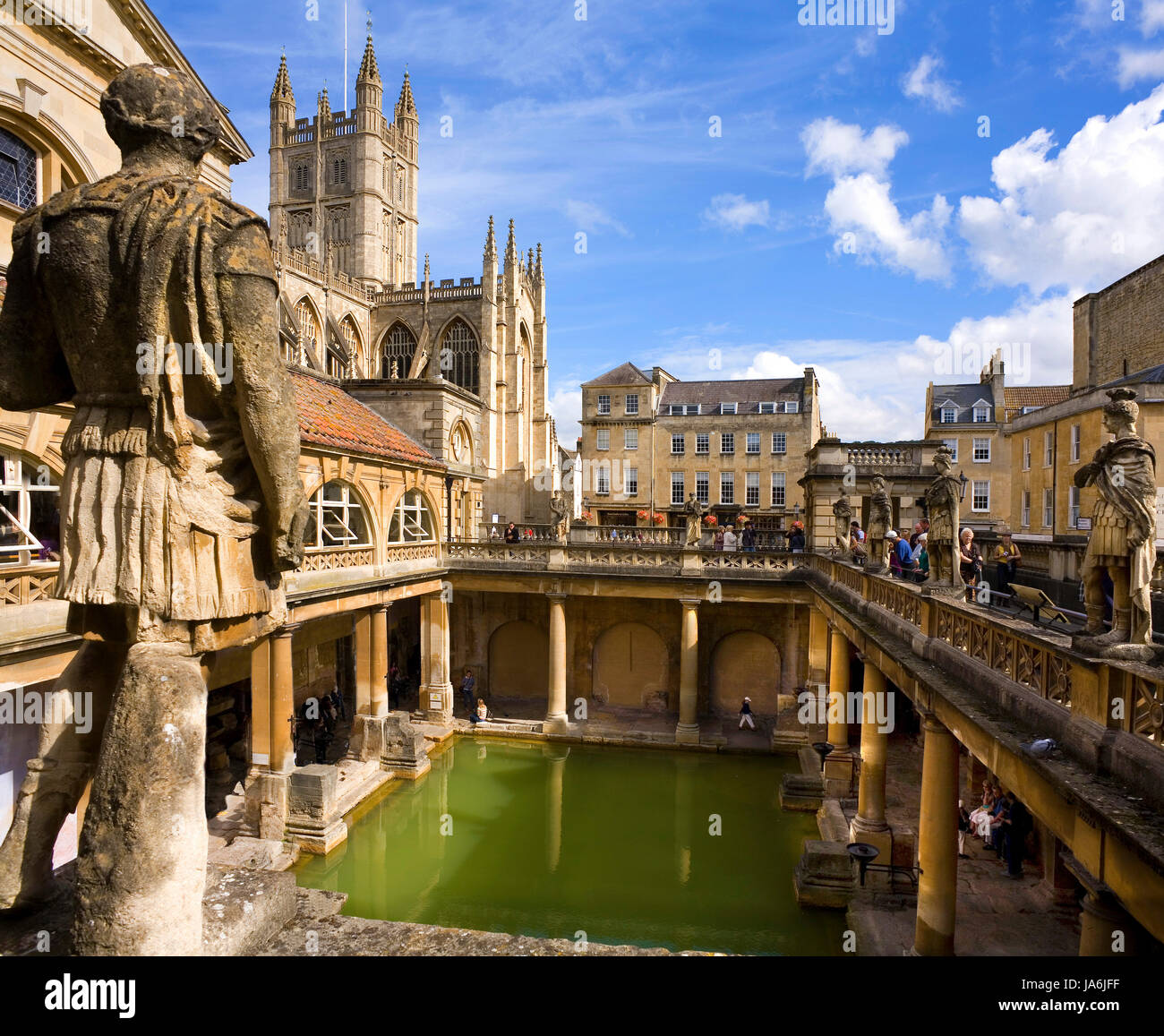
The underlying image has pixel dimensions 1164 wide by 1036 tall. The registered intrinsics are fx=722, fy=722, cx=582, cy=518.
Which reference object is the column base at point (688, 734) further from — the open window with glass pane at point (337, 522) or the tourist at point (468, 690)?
the open window with glass pane at point (337, 522)

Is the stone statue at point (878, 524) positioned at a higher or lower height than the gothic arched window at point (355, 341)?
lower

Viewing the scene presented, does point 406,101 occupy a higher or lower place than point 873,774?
higher

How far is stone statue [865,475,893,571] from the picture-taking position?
550 inches

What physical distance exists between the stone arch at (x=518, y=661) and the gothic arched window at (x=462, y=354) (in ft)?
92.9

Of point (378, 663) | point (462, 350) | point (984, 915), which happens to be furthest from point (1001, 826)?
point (462, 350)

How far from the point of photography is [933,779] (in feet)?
31.4

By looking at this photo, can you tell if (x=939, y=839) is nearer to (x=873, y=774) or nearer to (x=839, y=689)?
(x=873, y=774)

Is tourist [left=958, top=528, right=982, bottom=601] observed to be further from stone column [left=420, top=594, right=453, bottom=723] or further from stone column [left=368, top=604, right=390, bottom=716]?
stone column [left=420, top=594, right=453, bottom=723]

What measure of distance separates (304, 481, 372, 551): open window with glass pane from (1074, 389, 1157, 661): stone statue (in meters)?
11.4

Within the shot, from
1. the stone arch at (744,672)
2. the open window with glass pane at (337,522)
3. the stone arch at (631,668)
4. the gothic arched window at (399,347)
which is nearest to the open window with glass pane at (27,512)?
the open window with glass pane at (337,522)

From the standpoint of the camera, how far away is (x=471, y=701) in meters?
26.7

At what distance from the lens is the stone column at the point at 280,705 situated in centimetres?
1627

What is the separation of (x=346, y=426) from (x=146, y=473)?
Answer: 1789 cm
